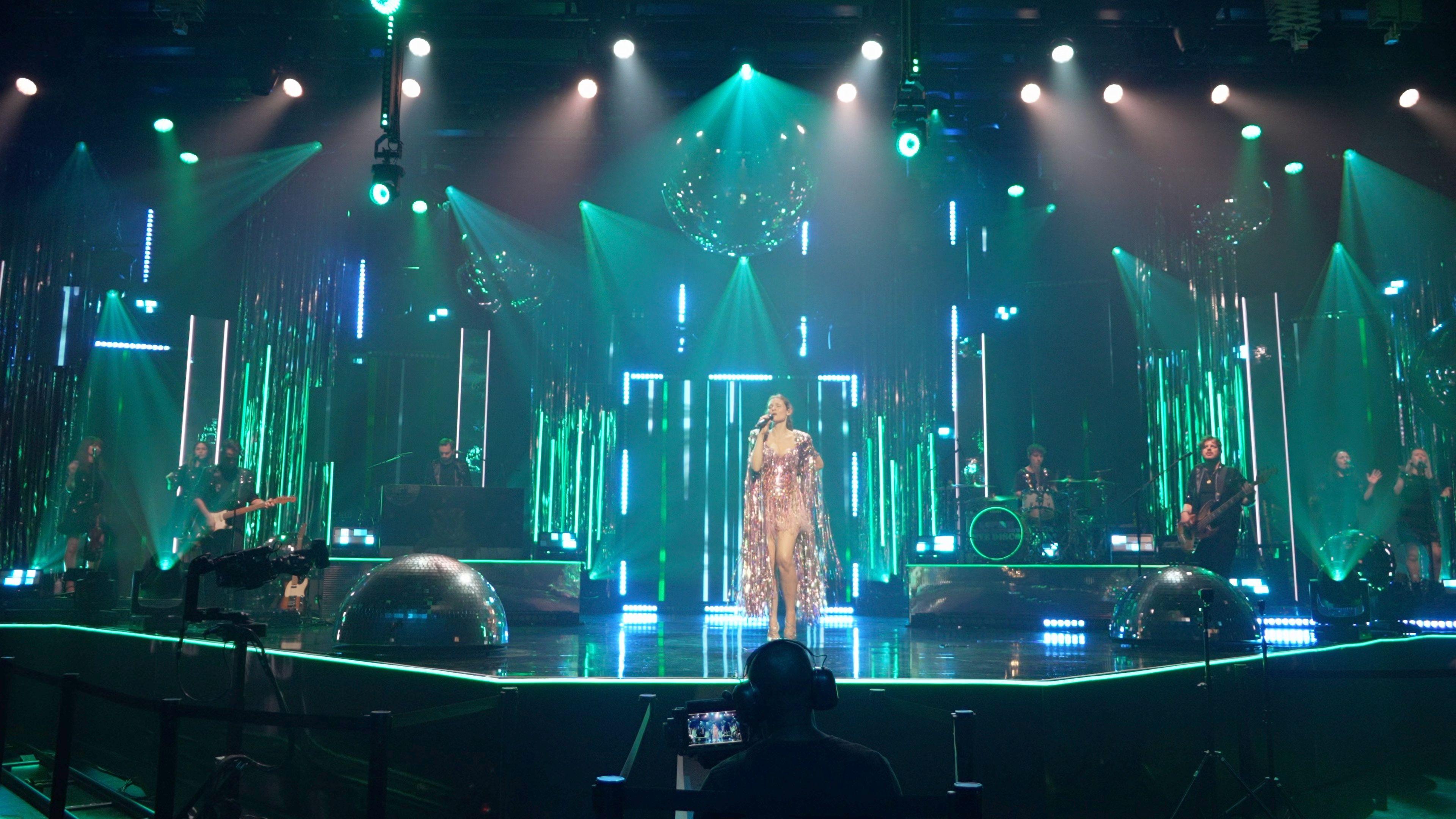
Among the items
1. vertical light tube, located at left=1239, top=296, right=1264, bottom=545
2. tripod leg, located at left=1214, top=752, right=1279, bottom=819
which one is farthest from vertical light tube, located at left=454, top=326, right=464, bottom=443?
tripod leg, located at left=1214, top=752, right=1279, bottom=819

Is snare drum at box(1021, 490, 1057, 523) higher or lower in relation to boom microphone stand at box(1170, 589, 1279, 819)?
higher

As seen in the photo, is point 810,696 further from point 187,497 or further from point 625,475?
point 625,475

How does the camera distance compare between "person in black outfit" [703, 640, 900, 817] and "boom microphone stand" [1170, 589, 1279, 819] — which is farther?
"boom microphone stand" [1170, 589, 1279, 819]

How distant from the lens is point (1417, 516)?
1000 centimetres

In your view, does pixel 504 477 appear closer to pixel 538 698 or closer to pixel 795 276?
pixel 795 276

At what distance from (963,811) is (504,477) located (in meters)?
12.4

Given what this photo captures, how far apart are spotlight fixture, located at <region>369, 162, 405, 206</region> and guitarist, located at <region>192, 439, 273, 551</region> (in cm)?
333

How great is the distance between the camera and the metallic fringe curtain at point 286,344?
34.1 ft

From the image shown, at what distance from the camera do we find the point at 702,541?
42.6ft

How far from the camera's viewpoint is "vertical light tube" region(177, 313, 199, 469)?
1341 centimetres

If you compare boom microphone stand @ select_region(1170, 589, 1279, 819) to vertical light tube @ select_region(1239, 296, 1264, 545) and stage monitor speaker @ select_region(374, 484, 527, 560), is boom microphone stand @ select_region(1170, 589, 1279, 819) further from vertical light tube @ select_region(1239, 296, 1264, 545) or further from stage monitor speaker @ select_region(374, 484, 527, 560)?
vertical light tube @ select_region(1239, 296, 1264, 545)

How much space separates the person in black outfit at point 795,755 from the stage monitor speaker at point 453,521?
7.47 meters

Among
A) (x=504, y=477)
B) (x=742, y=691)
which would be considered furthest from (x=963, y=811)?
(x=504, y=477)

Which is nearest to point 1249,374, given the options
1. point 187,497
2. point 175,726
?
point 187,497
